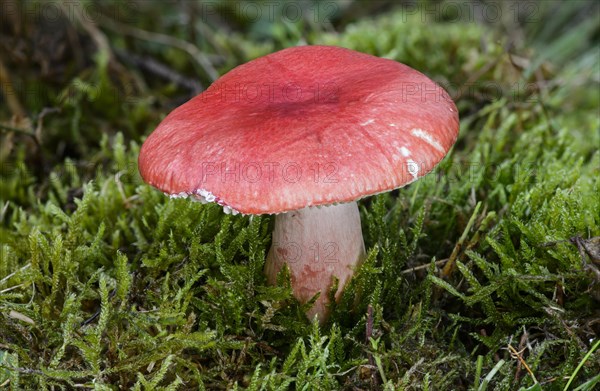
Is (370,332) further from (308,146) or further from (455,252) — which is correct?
(308,146)

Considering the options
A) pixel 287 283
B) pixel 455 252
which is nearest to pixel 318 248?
pixel 287 283

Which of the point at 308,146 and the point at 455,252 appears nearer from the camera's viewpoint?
the point at 308,146

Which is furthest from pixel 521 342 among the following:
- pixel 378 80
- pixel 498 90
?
pixel 498 90

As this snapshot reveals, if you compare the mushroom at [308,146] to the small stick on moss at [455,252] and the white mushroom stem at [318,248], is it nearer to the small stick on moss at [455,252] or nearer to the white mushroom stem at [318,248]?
the white mushroom stem at [318,248]

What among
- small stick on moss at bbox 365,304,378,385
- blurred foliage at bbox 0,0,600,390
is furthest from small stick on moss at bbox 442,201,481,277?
small stick on moss at bbox 365,304,378,385

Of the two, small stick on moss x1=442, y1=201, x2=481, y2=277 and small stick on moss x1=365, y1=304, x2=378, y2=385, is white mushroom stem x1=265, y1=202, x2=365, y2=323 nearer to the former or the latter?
small stick on moss x1=365, y1=304, x2=378, y2=385

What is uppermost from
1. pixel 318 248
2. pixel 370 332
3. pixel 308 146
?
pixel 308 146

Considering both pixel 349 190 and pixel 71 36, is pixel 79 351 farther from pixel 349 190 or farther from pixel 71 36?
pixel 71 36
